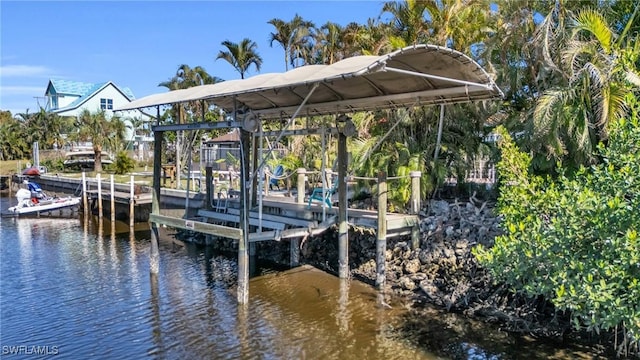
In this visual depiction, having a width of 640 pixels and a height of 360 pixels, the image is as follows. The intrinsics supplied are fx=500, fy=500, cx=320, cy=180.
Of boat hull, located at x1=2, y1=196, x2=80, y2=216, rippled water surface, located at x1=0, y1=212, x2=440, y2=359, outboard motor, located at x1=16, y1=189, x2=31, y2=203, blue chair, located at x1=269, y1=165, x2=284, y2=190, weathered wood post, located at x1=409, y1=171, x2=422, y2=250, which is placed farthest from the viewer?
outboard motor, located at x1=16, y1=189, x2=31, y2=203

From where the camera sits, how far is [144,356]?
7898mm

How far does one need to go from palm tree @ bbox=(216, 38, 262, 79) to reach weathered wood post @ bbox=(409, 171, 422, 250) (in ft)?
87.8

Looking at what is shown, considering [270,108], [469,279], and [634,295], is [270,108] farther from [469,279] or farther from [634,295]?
[634,295]

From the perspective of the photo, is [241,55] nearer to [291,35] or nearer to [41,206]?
[291,35]

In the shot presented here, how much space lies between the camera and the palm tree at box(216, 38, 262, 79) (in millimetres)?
35719

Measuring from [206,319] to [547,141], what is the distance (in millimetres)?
7779

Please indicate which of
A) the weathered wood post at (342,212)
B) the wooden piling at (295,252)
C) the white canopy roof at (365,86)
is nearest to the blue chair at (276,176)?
the wooden piling at (295,252)

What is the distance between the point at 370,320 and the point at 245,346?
7.75 ft

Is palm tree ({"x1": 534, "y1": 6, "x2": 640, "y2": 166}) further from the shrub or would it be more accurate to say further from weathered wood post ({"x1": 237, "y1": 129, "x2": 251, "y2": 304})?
the shrub

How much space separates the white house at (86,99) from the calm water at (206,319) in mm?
39208

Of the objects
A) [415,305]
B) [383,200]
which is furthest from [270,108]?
[415,305]

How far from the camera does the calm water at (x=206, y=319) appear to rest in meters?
8.01

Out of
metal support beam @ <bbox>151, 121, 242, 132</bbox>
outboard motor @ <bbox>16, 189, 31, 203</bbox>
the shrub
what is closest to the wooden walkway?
metal support beam @ <bbox>151, 121, 242, 132</bbox>

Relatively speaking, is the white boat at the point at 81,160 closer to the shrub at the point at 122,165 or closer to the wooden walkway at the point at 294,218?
the shrub at the point at 122,165
